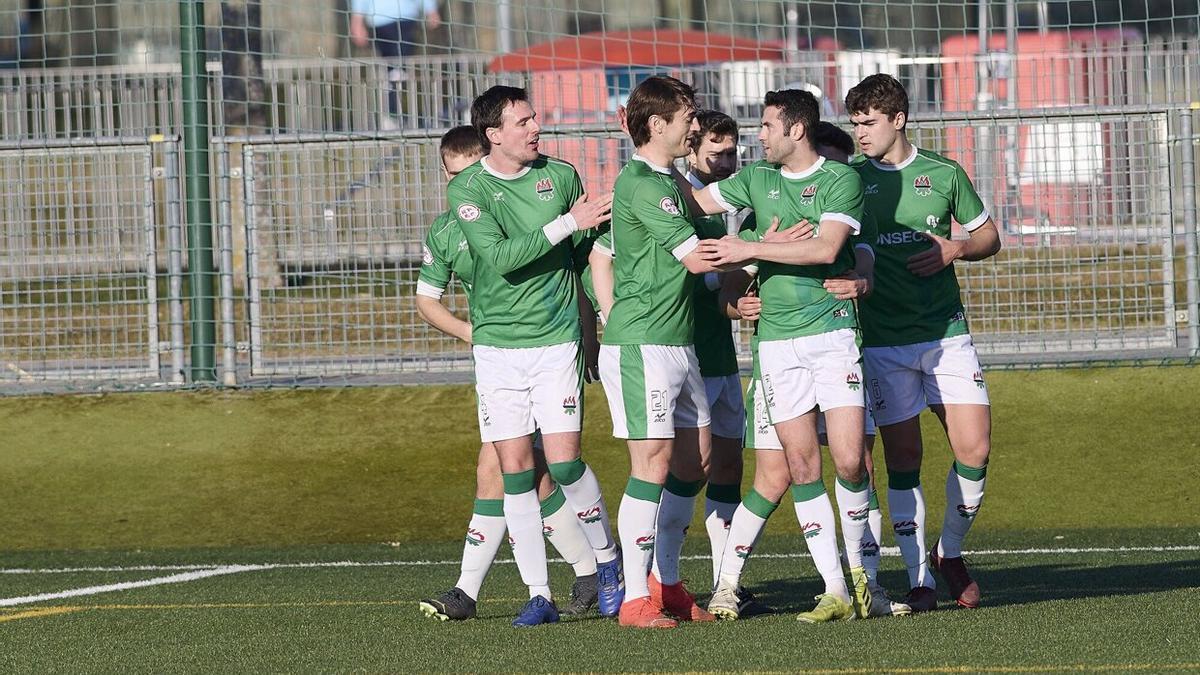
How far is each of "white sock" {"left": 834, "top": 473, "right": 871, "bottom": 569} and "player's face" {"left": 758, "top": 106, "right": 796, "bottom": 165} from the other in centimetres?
123

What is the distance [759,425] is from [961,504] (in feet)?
3.09

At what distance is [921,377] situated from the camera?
707cm

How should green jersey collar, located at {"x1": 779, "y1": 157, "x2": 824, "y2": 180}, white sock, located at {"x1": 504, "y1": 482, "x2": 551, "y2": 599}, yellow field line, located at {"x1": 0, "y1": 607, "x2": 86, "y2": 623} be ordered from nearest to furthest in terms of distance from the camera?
green jersey collar, located at {"x1": 779, "y1": 157, "x2": 824, "y2": 180} < white sock, located at {"x1": 504, "y1": 482, "x2": 551, "y2": 599} < yellow field line, located at {"x1": 0, "y1": 607, "x2": 86, "y2": 623}

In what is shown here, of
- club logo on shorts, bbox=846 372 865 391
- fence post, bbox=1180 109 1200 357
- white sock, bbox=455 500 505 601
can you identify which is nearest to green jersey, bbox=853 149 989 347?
club logo on shorts, bbox=846 372 865 391

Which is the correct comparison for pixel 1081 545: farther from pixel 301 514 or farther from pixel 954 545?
pixel 301 514

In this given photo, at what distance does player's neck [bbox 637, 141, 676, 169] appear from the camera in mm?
6438

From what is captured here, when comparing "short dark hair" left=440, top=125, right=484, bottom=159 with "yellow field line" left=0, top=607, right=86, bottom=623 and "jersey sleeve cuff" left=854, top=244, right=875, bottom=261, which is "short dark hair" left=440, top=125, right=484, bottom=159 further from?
"yellow field line" left=0, top=607, right=86, bottom=623

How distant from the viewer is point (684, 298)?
21.2 ft

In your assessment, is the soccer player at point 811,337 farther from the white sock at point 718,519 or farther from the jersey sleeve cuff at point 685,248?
the white sock at point 718,519

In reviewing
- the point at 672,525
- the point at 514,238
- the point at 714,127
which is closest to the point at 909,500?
the point at 672,525

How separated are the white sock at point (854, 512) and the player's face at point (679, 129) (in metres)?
1.37

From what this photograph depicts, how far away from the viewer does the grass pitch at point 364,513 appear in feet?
23.5

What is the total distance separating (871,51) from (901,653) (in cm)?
817

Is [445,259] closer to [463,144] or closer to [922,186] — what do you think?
[463,144]
